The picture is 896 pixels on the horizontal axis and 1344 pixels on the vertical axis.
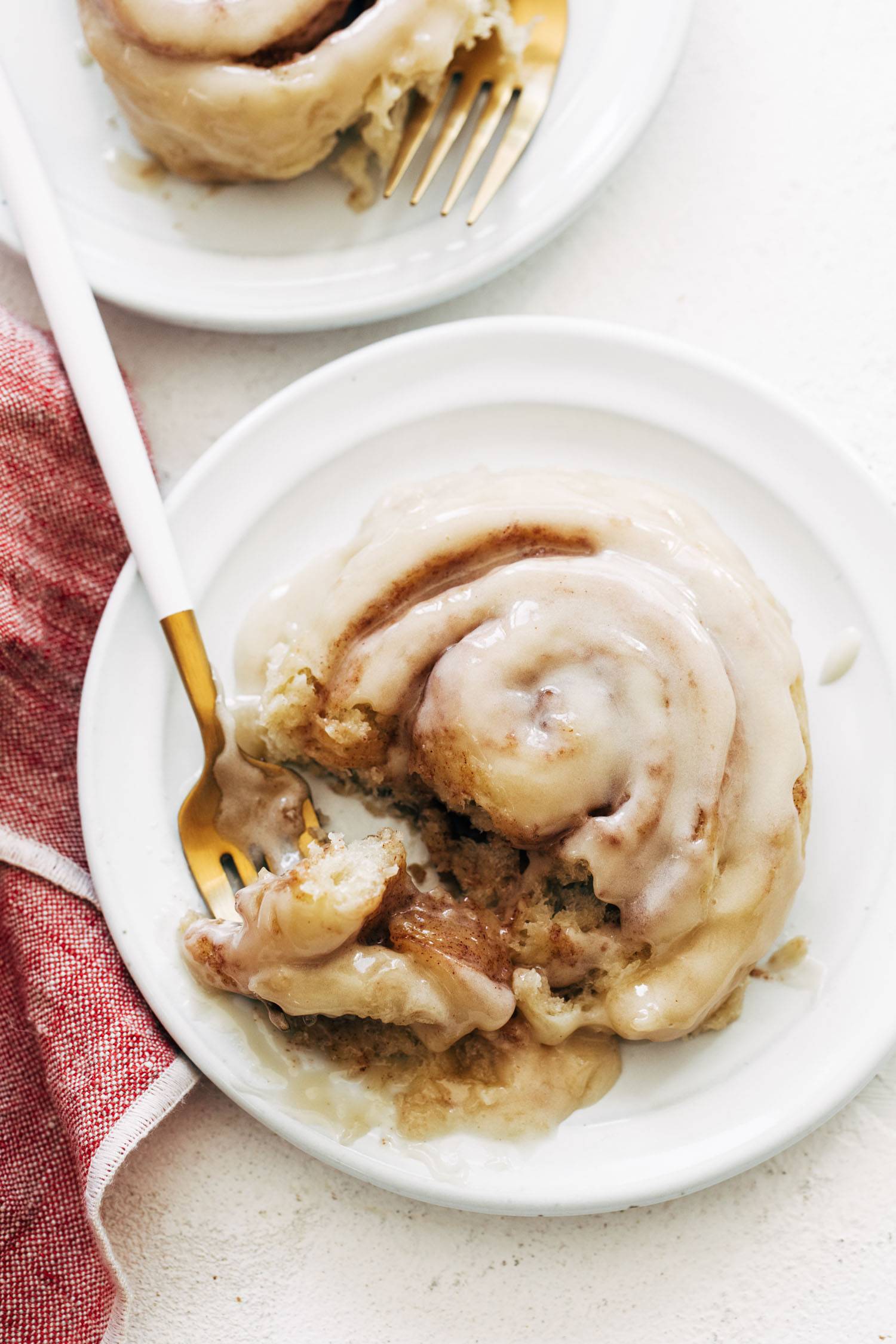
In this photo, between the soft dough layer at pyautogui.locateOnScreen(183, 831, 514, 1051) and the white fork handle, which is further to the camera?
the white fork handle

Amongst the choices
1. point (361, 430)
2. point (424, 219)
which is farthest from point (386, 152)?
point (361, 430)

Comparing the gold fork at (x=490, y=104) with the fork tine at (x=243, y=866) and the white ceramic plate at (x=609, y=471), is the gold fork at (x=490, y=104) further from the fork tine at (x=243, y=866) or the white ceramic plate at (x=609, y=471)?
the fork tine at (x=243, y=866)

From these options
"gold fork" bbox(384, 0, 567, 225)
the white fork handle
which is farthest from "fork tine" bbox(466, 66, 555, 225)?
the white fork handle

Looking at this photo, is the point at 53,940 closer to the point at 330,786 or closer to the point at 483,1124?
the point at 330,786

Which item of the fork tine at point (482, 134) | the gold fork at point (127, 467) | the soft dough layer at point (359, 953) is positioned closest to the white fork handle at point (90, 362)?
the gold fork at point (127, 467)

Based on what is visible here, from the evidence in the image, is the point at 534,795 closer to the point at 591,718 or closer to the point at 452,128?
the point at 591,718

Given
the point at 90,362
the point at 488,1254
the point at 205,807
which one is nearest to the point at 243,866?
the point at 205,807

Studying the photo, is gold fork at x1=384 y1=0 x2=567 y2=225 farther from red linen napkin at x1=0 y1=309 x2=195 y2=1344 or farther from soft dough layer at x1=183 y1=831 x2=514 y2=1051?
soft dough layer at x1=183 y1=831 x2=514 y2=1051
